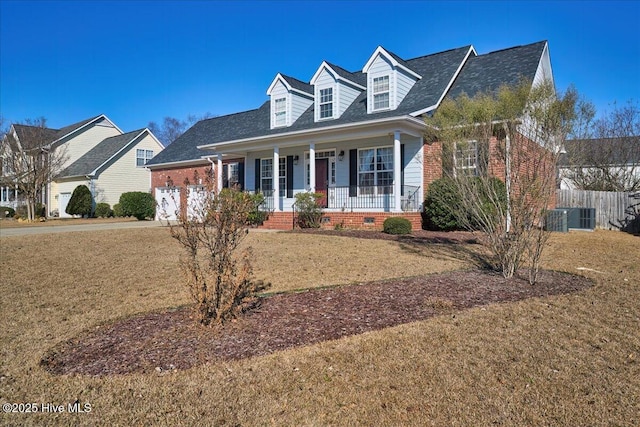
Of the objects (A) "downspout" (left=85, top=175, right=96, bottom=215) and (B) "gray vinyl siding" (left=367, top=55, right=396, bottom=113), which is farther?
(A) "downspout" (left=85, top=175, right=96, bottom=215)

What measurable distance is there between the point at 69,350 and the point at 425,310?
3.84 m

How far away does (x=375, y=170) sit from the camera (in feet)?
52.2

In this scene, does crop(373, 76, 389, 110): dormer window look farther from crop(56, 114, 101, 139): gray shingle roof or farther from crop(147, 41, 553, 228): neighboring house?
crop(56, 114, 101, 139): gray shingle roof

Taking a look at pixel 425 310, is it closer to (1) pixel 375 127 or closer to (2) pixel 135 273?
(2) pixel 135 273

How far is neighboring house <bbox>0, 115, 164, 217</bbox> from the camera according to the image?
96.4 feet

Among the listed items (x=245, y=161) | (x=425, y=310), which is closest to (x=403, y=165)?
(x=245, y=161)

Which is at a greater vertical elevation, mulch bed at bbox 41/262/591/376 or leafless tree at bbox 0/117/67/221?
leafless tree at bbox 0/117/67/221

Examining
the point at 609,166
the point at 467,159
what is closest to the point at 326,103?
the point at 467,159

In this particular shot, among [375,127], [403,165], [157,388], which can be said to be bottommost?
[157,388]

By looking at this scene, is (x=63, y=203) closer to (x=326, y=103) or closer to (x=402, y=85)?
(x=326, y=103)

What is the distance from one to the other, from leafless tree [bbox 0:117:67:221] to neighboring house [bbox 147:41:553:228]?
1357cm

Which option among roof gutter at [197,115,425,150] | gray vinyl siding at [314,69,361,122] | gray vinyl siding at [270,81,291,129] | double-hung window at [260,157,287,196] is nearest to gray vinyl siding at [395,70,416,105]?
roof gutter at [197,115,425,150]

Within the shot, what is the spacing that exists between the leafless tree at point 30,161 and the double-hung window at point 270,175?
15542 mm

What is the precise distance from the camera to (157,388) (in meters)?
3.15
